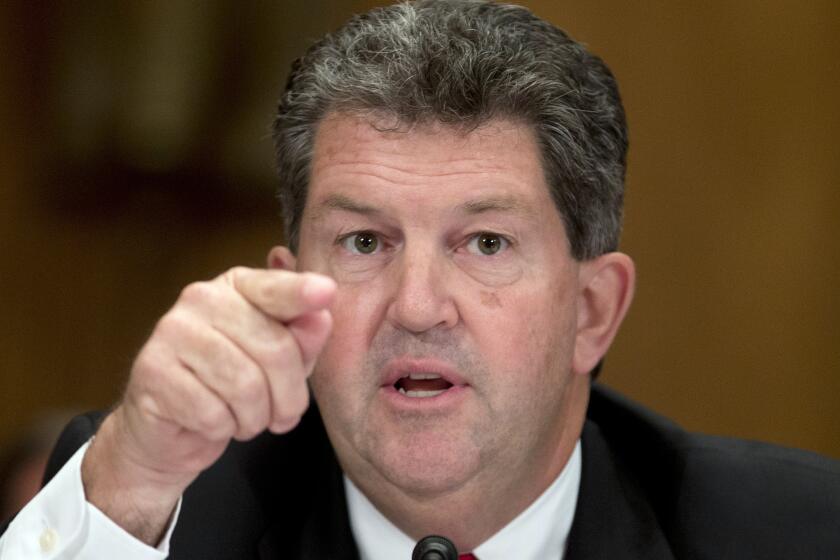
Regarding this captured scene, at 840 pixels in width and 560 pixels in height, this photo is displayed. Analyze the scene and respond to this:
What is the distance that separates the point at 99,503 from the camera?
182cm

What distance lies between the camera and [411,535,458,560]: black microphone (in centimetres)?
177

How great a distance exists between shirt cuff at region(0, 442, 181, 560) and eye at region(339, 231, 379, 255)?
0.50 meters

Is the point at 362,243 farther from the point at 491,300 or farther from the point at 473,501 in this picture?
the point at 473,501

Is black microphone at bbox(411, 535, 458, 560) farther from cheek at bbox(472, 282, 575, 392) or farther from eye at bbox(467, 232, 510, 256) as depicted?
eye at bbox(467, 232, 510, 256)

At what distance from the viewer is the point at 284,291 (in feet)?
5.01

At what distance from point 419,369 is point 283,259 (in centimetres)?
47

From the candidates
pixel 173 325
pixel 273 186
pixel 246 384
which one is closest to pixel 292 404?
pixel 246 384

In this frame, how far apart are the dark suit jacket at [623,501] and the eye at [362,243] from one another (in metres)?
0.46

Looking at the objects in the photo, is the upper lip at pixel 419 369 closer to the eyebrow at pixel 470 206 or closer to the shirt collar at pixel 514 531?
the eyebrow at pixel 470 206

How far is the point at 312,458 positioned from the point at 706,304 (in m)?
1.85

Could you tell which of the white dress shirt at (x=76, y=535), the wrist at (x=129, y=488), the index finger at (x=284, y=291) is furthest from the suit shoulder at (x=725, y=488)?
the index finger at (x=284, y=291)

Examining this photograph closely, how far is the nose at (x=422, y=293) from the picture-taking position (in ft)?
6.45

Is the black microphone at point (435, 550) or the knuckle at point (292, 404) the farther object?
the black microphone at point (435, 550)

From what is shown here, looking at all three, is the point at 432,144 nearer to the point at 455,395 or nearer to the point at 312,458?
the point at 455,395
